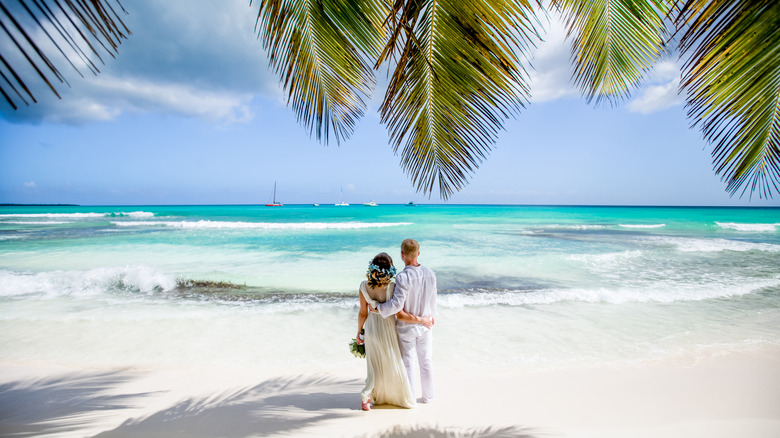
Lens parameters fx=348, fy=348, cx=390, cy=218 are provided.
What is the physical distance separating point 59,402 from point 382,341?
3784mm

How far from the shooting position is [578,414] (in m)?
3.64

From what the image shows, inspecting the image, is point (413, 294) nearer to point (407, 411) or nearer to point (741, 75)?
point (407, 411)

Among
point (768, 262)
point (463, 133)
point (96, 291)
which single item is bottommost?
point (96, 291)

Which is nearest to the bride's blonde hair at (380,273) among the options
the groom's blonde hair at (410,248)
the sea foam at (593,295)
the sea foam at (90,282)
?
the groom's blonde hair at (410,248)

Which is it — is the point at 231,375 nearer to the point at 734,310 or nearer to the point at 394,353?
the point at 394,353

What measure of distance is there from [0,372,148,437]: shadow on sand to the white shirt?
3.07 metres

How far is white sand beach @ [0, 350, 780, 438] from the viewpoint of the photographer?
329 centimetres

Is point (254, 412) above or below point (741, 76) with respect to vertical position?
below

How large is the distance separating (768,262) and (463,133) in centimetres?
1781

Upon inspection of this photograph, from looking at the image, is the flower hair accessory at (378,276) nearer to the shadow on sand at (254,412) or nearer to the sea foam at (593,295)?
A: the shadow on sand at (254,412)

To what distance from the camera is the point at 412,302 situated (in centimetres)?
335

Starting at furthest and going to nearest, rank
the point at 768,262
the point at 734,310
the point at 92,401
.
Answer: the point at 768,262
the point at 734,310
the point at 92,401

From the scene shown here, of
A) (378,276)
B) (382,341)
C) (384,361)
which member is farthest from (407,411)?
(378,276)

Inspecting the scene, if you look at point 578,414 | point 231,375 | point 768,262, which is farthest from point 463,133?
point 768,262
